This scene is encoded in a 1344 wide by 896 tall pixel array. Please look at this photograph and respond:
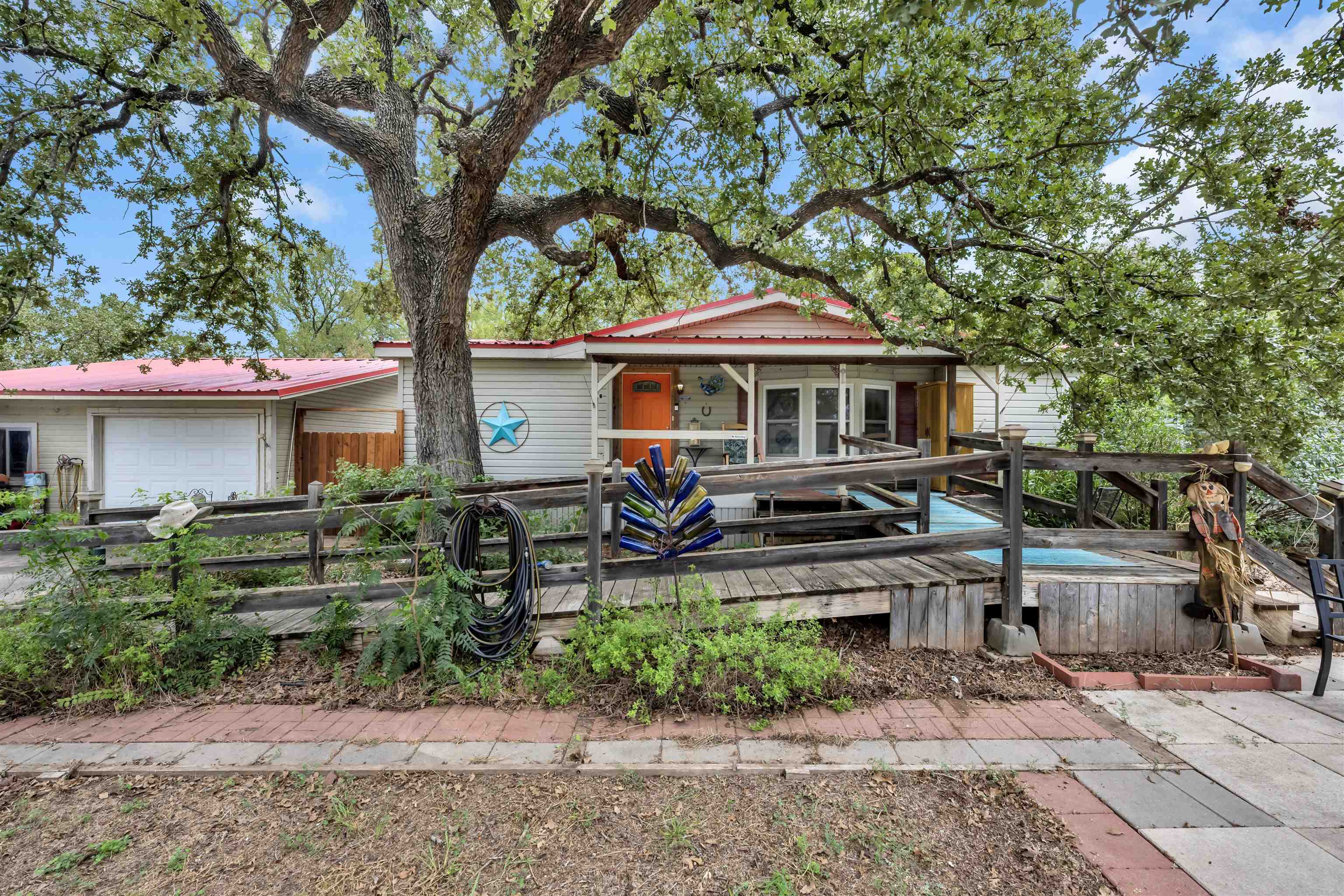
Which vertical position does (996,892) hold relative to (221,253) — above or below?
below

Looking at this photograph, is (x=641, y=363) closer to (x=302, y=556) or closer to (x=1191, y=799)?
(x=302, y=556)

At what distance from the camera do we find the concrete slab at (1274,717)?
3.09m

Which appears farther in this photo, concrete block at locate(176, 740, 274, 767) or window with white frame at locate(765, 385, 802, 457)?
window with white frame at locate(765, 385, 802, 457)

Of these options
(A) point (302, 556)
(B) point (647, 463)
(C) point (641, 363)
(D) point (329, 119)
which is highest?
(D) point (329, 119)

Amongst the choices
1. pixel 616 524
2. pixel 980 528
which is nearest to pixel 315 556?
pixel 616 524

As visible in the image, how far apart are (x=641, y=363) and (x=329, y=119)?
519 cm

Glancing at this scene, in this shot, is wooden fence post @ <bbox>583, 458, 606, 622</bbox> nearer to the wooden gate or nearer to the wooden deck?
the wooden deck

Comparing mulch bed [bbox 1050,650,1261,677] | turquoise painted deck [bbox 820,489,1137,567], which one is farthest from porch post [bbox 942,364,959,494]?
mulch bed [bbox 1050,650,1261,677]

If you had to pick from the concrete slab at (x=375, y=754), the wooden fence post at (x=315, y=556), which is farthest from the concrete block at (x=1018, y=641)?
the wooden fence post at (x=315, y=556)

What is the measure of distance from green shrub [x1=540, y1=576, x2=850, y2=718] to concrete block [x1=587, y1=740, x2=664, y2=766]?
8.9 inches

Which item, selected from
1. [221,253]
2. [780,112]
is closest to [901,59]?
[780,112]

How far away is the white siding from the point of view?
33.1ft

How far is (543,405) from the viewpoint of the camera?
400 inches

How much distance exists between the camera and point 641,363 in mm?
9234
